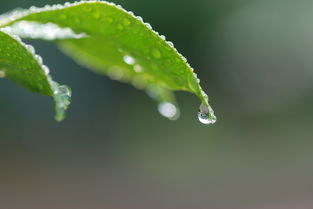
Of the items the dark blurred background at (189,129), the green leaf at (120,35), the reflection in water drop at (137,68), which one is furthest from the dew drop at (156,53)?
the dark blurred background at (189,129)

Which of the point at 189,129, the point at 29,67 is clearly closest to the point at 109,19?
the point at 29,67

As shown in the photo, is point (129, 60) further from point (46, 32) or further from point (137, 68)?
point (46, 32)

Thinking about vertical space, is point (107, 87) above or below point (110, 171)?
above

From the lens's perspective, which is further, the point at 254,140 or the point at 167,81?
the point at 254,140

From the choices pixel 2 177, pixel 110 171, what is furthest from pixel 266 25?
pixel 2 177

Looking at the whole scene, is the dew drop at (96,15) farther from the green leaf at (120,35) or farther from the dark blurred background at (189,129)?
the dark blurred background at (189,129)

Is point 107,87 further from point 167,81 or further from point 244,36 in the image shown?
point 167,81

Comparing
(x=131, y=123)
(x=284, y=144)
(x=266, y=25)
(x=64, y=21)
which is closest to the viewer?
(x=64, y=21)

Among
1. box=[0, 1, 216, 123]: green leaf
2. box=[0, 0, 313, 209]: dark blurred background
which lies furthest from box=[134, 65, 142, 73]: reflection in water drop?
box=[0, 0, 313, 209]: dark blurred background
